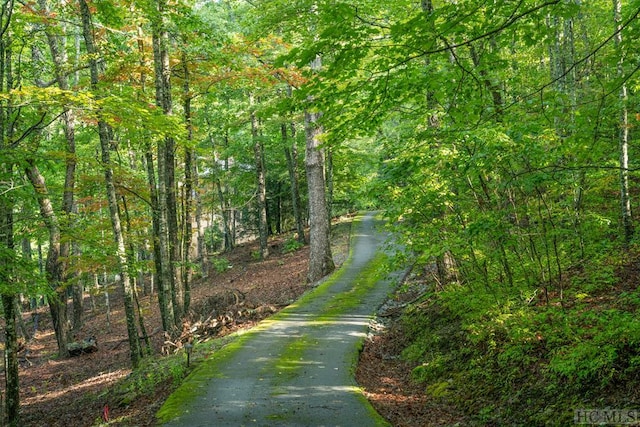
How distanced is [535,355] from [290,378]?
3.73m

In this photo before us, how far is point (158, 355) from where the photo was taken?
11.0 metres

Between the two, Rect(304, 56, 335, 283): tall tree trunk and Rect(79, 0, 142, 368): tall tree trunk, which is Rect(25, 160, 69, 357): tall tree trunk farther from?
Rect(304, 56, 335, 283): tall tree trunk

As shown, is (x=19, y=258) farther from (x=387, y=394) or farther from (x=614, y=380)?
(x=614, y=380)

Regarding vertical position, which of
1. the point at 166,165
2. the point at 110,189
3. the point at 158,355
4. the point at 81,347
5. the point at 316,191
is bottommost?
the point at 81,347

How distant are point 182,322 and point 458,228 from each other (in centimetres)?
801

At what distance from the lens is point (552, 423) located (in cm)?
441

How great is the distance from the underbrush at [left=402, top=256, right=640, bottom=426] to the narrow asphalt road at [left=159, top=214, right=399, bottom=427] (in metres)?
1.39

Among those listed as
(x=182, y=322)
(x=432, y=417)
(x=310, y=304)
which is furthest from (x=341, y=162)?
(x=432, y=417)

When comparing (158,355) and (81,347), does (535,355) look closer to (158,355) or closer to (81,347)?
(158,355)

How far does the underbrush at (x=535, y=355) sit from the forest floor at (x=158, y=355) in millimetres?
606

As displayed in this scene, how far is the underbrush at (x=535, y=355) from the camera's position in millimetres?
4523

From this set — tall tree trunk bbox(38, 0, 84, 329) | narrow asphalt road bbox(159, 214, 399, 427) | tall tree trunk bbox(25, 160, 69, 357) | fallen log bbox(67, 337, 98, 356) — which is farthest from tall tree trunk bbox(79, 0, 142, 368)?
fallen log bbox(67, 337, 98, 356)

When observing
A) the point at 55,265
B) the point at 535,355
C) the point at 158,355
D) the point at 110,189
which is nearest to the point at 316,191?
the point at 110,189

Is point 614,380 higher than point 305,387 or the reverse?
higher
